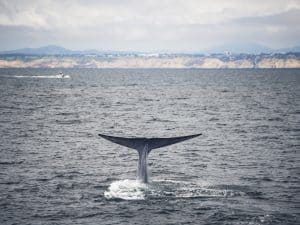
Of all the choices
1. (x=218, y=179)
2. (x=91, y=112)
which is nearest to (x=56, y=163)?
(x=218, y=179)

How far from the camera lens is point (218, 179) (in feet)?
103

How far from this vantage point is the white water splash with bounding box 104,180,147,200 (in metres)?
26.1

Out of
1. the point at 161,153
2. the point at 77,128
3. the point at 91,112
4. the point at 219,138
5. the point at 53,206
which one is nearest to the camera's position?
the point at 53,206

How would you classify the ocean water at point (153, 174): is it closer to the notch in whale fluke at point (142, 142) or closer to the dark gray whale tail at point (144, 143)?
the dark gray whale tail at point (144, 143)

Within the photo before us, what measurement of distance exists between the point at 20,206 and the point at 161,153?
17534 mm

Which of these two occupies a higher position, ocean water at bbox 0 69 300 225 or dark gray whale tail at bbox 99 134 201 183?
dark gray whale tail at bbox 99 134 201 183

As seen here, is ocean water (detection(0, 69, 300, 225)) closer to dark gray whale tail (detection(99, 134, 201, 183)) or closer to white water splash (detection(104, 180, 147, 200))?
white water splash (detection(104, 180, 147, 200))

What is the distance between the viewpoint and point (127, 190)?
2748 cm

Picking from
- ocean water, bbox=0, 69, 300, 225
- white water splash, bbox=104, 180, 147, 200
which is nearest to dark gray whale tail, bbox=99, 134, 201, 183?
white water splash, bbox=104, 180, 147, 200

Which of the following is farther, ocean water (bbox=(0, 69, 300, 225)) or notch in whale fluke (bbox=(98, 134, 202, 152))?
ocean water (bbox=(0, 69, 300, 225))

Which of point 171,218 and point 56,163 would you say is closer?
point 171,218

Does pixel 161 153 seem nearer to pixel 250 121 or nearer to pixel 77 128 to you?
pixel 77 128

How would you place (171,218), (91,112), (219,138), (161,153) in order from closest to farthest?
(171,218), (161,153), (219,138), (91,112)

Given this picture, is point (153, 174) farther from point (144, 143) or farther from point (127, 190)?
point (144, 143)
